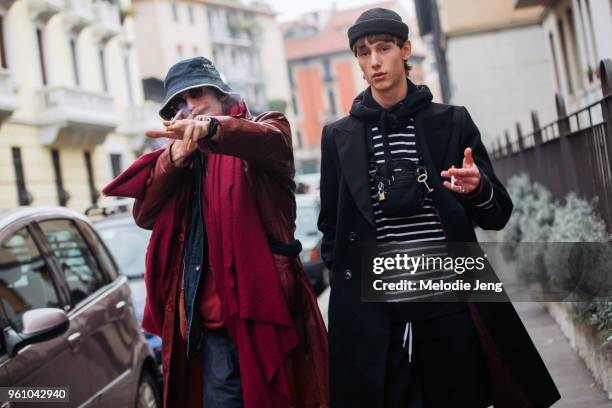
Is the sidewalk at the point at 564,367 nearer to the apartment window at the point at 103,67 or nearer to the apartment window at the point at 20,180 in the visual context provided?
A: the apartment window at the point at 20,180

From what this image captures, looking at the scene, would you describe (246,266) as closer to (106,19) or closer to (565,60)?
(565,60)

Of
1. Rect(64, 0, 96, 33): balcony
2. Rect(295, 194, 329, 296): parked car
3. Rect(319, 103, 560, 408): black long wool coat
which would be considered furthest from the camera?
Rect(64, 0, 96, 33): balcony

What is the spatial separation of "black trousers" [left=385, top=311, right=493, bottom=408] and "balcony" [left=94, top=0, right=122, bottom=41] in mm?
32257

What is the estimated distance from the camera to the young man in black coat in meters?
3.22

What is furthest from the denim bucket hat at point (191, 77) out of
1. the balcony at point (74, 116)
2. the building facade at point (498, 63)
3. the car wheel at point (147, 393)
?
the balcony at point (74, 116)

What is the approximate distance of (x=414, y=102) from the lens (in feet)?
11.0

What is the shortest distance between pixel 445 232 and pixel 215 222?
0.98 m


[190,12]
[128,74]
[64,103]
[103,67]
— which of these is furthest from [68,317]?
[190,12]

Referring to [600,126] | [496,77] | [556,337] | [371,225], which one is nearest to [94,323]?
[371,225]

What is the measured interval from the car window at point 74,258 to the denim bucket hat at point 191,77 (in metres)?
1.74

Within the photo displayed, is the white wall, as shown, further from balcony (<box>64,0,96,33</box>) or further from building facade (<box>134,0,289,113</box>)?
building facade (<box>134,0,289,113</box>)

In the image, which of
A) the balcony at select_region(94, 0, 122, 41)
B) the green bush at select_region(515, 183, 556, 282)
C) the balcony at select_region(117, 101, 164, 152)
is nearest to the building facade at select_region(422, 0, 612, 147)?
the green bush at select_region(515, 183, 556, 282)

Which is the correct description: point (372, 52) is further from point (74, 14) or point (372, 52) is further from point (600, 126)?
point (74, 14)

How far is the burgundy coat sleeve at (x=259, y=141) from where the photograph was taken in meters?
3.33
